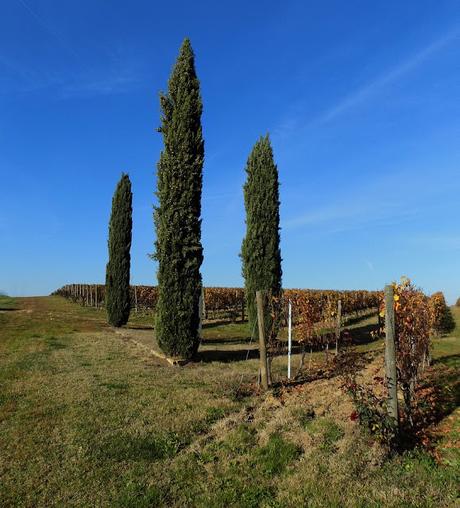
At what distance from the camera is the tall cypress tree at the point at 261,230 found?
56.7 feet

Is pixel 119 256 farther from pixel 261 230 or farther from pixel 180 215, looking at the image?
pixel 180 215

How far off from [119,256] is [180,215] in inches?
418

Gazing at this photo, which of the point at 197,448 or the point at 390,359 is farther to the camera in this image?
the point at 390,359

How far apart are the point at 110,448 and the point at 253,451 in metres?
2.07

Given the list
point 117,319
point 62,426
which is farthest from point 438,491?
point 117,319

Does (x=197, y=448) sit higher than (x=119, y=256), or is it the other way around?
(x=119, y=256)

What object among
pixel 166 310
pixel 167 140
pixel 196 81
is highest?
pixel 196 81

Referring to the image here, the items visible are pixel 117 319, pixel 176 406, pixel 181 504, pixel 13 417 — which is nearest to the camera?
pixel 181 504

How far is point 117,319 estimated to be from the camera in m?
23.4

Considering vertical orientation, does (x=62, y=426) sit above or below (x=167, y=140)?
below

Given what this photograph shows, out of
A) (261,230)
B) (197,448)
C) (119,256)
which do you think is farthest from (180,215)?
(119,256)

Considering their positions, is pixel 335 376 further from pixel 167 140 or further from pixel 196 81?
pixel 196 81

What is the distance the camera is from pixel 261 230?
17547mm

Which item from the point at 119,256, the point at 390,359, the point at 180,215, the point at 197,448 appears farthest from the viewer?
the point at 119,256
